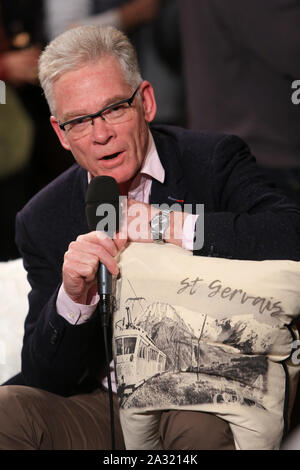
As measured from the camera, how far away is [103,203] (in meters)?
1.22

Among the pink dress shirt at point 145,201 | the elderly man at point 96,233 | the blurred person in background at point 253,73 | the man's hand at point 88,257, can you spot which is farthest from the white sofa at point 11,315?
the blurred person in background at point 253,73

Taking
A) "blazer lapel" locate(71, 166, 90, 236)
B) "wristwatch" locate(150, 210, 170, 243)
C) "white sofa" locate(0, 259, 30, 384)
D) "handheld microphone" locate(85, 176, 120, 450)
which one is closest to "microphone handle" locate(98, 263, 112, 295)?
"handheld microphone" locate(85, 176, 120, 450)

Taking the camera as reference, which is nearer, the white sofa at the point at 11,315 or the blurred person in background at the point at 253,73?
the white sofa at the point at 11,315

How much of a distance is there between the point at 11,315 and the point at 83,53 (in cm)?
69

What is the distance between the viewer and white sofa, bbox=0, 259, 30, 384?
170 centimetres

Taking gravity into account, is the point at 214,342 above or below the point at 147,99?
below

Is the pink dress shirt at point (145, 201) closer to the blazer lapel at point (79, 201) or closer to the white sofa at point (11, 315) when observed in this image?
the blazer lapel at point (79, 201)

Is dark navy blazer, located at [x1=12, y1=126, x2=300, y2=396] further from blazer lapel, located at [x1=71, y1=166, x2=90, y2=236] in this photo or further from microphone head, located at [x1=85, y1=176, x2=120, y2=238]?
microphone head, located at [x1=85, y1=176, x2=120, y2=238]

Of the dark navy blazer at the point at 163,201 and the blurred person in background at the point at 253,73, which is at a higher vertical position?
the blurred person in background at the point at 253,73

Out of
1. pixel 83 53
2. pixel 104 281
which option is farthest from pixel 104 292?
pixel 83 53

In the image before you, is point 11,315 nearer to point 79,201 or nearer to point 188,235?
point 79,201

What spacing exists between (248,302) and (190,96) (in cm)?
132

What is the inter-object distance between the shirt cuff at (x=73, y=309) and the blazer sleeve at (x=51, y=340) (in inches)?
0.4

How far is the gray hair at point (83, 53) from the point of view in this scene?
54.9 inches
